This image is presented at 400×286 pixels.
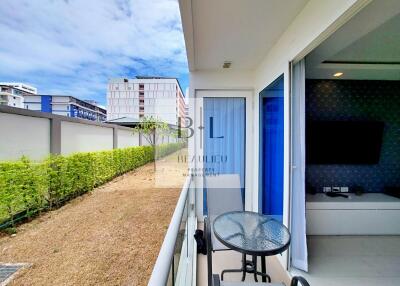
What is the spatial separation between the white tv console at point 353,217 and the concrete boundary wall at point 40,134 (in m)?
4.64

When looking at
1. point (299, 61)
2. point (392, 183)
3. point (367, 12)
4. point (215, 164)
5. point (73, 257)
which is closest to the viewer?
point (367, 12)

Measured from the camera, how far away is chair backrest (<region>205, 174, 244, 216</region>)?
2.56 meters

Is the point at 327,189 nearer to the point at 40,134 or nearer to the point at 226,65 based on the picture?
the point at 226,65

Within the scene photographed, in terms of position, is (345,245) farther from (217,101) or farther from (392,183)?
(217,101)

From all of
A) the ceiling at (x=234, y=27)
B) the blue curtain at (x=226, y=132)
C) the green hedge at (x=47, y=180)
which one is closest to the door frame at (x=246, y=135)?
the blue curtain at (x=226, y=132)

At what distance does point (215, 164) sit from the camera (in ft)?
11.7

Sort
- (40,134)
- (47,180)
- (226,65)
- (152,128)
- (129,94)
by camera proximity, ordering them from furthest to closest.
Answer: (129,94), (152,128), (40,134), (47,180), (226,65)

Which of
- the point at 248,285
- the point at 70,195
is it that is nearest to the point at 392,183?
the point at 248,285

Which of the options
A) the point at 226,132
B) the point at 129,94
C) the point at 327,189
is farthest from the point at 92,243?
the point at 129,94

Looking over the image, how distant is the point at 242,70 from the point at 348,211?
2579 millimetres

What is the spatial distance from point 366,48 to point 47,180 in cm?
508

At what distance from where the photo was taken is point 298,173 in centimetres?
206

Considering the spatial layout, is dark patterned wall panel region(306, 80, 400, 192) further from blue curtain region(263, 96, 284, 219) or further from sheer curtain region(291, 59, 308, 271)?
sheer curtain region(291, 59, 308, 271)

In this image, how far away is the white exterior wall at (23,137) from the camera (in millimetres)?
3268
